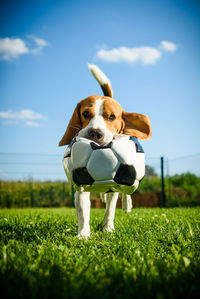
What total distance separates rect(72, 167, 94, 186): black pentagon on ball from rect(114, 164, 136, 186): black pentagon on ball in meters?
0.24

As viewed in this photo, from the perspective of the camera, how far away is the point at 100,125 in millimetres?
2941

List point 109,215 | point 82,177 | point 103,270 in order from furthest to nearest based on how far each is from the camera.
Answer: point 109,215 < point 82,177 < point 103,270

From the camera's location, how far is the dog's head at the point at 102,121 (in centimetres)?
283

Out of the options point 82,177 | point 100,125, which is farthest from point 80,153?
point 100,125

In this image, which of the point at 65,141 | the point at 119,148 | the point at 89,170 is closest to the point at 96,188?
the point at 89,170

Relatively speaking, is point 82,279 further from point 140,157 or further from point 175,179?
point 175,179

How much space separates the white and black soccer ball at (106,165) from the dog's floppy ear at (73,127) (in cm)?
93

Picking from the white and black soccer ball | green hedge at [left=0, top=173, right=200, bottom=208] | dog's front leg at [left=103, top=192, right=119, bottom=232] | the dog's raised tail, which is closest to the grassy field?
the white and black soccer ball

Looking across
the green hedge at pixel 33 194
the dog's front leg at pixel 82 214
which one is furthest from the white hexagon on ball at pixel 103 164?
the green hedge at pixel 33 194

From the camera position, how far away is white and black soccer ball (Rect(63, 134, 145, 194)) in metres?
2.29

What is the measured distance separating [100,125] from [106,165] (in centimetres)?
78

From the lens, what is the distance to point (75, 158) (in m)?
2.43

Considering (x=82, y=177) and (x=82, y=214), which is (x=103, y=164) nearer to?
(x=82, y=177)

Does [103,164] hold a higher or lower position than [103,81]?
lower
